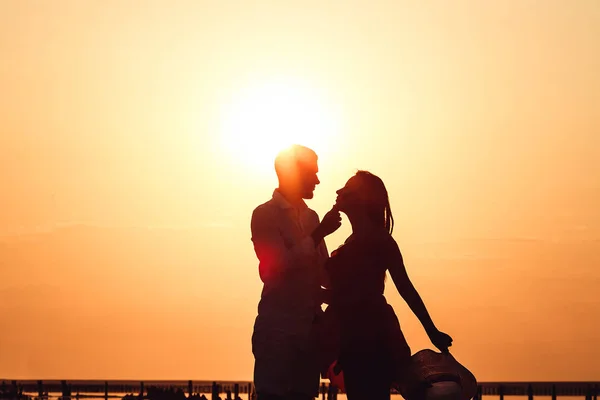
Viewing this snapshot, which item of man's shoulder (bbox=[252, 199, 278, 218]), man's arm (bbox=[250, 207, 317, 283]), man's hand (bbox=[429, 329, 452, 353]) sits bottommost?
man's hand (bbox=[429, 329, 452, 353])

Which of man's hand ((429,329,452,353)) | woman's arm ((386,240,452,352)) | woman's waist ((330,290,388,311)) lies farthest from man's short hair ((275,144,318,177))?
man's hand ((429,329,452,353))

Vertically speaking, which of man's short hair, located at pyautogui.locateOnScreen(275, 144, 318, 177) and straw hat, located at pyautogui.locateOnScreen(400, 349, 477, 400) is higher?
man's short hair, located at pyautogui.locateOnScreen(275, 144, 318, 177)

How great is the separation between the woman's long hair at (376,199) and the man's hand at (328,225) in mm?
237

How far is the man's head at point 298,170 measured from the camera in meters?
8.26

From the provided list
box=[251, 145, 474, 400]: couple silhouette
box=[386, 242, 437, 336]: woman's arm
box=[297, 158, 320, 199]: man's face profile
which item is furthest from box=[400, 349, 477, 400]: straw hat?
box=[297, 158, 320, 199]: man's face profile

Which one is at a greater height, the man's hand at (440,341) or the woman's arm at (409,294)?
the woman's arm at (409,294)

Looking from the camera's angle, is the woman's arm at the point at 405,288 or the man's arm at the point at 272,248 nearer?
the woman's arm at the point at 405,288

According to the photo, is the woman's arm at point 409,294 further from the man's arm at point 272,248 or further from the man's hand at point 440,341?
the man's arm at point 272,248

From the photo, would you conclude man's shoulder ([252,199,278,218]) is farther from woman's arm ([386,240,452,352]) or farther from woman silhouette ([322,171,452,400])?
woman's arm ([386,240,452,352])

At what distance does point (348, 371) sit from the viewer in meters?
8.16

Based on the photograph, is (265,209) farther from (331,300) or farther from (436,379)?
(436,379)

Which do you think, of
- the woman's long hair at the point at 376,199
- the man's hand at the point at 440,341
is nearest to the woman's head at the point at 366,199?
the woman's long hair at the point at 376,199

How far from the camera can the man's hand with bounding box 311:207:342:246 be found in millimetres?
8078

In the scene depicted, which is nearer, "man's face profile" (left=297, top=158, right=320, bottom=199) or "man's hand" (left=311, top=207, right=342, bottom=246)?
"man's hand" (left=311, top=207, right=342, bottom=246)
